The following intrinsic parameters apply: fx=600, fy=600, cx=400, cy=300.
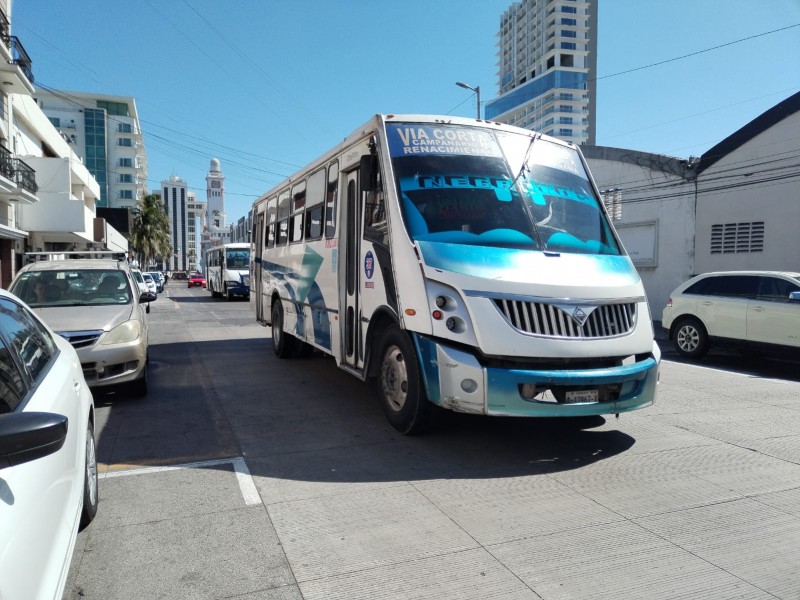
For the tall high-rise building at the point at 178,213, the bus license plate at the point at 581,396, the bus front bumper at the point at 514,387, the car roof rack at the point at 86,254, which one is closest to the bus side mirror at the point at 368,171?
the bus front bumper at the point at 514,387

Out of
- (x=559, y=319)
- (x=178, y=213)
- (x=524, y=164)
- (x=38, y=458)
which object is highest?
(x=178, y=213)

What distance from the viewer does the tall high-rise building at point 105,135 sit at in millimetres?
69625

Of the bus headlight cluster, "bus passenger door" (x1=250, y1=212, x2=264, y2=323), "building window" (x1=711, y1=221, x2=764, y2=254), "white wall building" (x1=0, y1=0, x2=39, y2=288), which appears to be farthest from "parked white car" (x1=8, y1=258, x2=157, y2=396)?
"building window" (x1=711, y1=221, x2=764, y2=254)

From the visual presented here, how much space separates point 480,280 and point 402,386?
130 centimetres

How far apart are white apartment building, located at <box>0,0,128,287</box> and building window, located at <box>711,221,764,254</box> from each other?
23.6m

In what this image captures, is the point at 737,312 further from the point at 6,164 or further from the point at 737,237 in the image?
the point at 6,164

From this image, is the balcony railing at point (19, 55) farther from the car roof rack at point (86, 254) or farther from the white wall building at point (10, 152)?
the car roof rack at point (86, 254)

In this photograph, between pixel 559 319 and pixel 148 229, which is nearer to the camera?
pixel 559 319

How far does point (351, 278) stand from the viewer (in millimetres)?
6609

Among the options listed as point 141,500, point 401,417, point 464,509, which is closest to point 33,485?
point 141,500

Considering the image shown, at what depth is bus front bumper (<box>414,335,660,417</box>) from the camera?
15.3 ft

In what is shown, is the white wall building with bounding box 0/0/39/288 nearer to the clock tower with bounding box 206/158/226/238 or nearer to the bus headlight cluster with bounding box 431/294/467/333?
the bus headlight cluster with bounding box 431/294/467/333

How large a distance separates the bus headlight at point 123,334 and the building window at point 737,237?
16.6m

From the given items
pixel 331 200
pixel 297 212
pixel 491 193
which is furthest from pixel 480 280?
pixel 297 212
